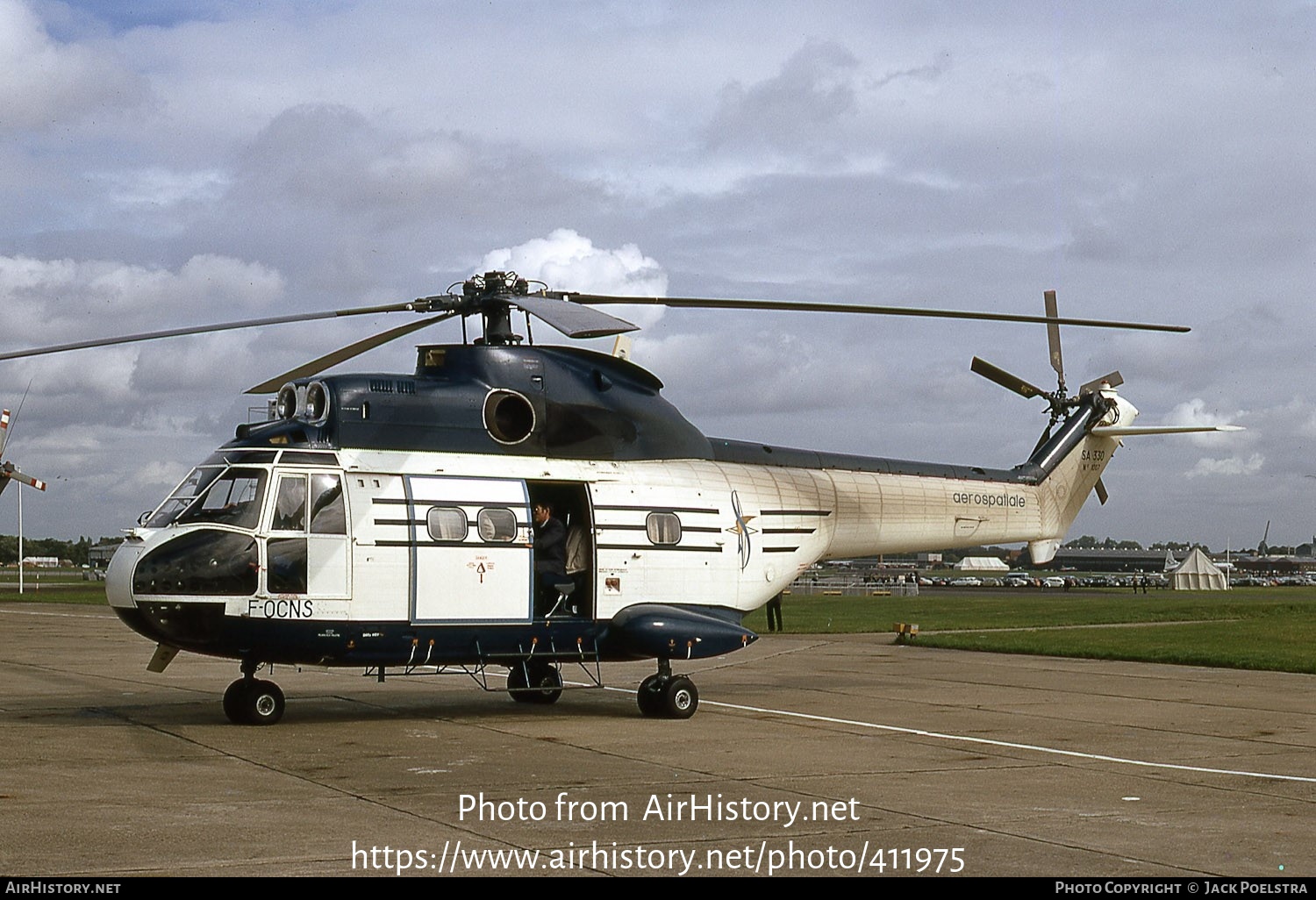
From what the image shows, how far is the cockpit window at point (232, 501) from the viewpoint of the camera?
47.5 ft

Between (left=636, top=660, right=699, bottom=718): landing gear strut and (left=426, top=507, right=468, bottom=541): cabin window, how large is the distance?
314 centimetres

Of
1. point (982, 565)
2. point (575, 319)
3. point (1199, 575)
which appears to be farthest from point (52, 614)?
point (982, 565)

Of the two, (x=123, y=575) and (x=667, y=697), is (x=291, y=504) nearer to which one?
(x=123, y=575)

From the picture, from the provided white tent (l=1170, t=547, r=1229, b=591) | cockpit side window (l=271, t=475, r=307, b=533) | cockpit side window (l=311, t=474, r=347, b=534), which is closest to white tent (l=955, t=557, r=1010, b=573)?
white tent (l=1170, t=547, r=1229, b=591)

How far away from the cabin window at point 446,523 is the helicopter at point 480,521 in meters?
0.02

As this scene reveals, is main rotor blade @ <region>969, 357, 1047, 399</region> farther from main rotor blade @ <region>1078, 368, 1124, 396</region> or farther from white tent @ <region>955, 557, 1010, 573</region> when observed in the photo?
white tent @ <region>955, 557, 1010, 573</region>

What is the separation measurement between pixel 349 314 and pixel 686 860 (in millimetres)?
8974

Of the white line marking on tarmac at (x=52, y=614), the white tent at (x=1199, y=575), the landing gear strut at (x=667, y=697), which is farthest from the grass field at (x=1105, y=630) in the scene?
the white tent at (x=1199, y=575)

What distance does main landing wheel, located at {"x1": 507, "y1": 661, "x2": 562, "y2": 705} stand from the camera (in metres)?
17.6

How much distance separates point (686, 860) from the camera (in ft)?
27.2

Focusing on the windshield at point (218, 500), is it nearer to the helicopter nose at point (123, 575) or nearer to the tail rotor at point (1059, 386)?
the helicopter nose at point (123, 575)

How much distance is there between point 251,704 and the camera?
15.1 metres
